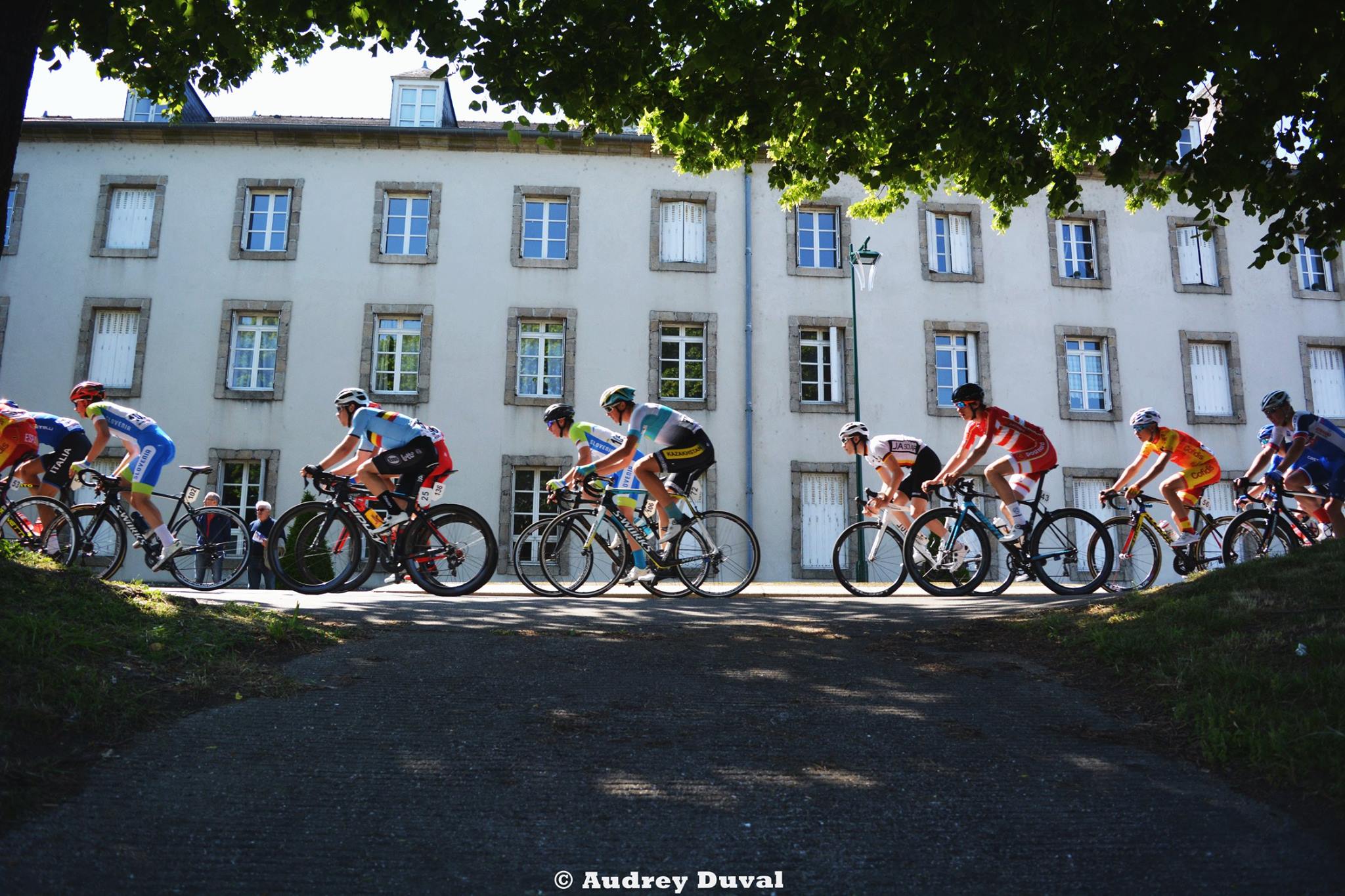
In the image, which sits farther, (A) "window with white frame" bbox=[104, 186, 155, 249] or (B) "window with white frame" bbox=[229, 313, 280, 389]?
(A) "window with white frame" bbox=[104, 186, 155, 249]

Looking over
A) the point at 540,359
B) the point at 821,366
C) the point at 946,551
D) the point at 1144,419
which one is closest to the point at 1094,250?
the point at 821,366

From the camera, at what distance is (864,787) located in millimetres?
3227

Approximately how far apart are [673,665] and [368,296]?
18.5 metres

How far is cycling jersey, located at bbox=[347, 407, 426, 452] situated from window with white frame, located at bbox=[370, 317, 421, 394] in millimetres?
12992

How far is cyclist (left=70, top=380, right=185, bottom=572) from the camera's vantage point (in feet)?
30.1

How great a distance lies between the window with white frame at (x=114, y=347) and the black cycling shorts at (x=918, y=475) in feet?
59.4

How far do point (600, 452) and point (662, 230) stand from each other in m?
13.2

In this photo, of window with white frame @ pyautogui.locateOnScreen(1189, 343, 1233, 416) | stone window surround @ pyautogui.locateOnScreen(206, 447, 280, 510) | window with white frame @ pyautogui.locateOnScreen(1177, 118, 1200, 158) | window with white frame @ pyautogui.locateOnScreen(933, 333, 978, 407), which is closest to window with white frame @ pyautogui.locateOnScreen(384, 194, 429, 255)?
stone window surround @ pyautogui.locateOnScreen(206, 447, 280, 510)

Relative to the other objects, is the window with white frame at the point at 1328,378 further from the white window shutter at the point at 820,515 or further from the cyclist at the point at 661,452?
the cyclist at the point at 661,452

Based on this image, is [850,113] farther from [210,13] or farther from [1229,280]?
[1229,280]

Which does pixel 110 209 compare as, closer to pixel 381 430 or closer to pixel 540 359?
pixel 540 359

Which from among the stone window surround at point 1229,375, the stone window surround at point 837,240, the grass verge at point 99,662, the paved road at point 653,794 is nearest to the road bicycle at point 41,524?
the grass verge at point 99,662

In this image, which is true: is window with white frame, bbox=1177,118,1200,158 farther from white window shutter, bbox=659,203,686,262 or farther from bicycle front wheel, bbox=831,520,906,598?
bicycle front wheel, bbox=831,520,906,598

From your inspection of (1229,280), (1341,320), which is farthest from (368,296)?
(1341,320)
